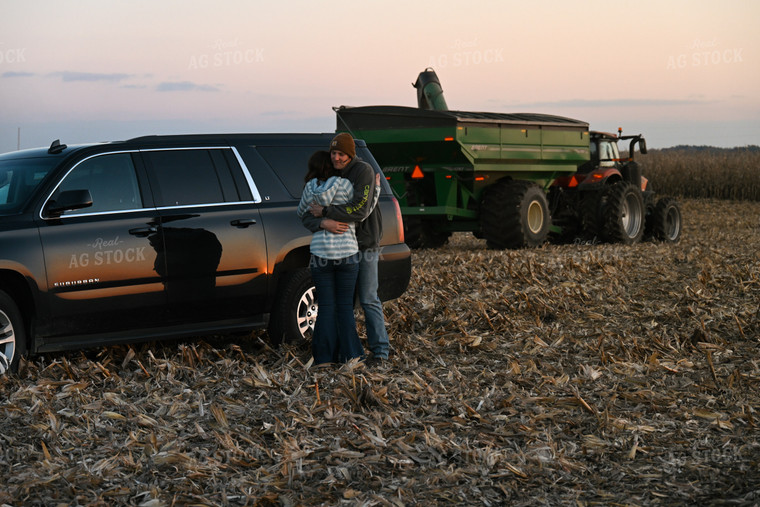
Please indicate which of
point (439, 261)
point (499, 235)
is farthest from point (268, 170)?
point (499, 235)

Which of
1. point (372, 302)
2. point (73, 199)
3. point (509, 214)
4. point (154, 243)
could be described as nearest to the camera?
point (73, 199)

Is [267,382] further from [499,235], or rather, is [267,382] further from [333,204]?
[499,235]

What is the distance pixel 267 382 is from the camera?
6387 millimetres

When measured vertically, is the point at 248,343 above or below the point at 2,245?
below

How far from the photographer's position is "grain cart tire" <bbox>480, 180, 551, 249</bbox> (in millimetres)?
15875

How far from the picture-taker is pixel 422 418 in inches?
222

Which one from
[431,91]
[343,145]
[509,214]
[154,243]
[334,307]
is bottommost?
[334,307]

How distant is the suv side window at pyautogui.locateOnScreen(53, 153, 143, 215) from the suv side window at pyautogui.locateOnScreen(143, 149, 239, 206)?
0.16 metres

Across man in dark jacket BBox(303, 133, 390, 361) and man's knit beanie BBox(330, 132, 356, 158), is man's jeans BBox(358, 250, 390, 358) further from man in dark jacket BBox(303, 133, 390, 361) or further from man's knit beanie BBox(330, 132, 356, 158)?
man's knit beanie BBox(330, 132, 356, 158)

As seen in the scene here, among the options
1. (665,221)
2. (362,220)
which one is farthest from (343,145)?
(665,221)

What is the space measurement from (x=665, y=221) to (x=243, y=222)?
13248 millimetres

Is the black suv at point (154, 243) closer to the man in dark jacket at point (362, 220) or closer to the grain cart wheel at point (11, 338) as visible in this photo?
the grain cart wheel at point (11, 338)

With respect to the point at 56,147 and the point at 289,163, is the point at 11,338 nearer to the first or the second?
the point at 56,147

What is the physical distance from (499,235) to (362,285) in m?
9.24
